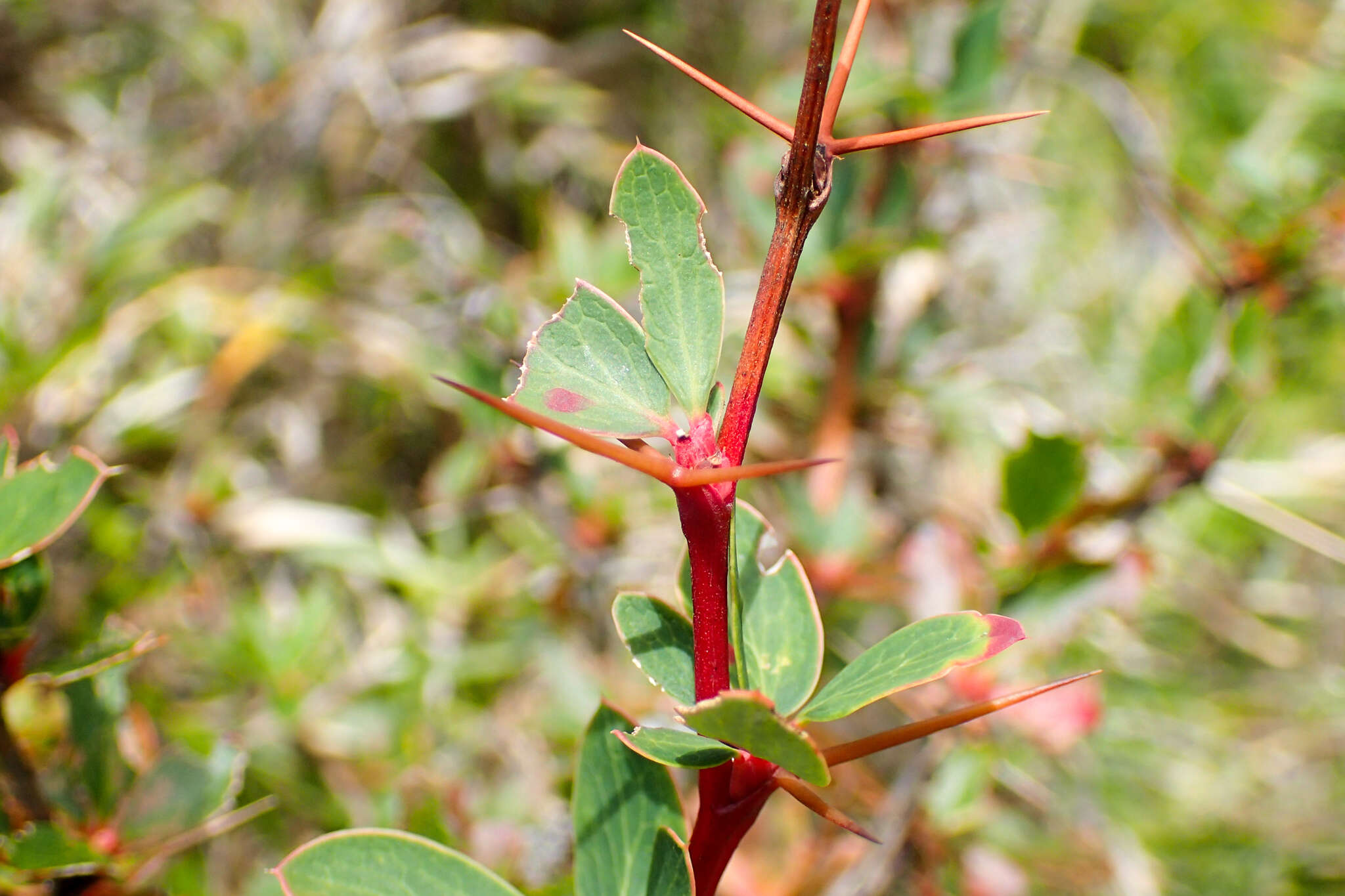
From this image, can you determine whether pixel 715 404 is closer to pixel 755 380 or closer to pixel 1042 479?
pixel 755 380

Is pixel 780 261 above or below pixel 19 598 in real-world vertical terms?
above

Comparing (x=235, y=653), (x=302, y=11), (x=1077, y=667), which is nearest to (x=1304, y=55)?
(x=1077, y=667)

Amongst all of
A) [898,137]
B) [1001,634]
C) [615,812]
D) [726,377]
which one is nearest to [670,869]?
[615,812]

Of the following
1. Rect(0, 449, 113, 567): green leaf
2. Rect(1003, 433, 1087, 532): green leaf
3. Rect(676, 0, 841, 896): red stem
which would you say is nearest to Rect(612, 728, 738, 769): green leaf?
Rect(676, 0, 841, 896): red stem

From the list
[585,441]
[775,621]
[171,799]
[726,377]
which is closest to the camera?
[585,441]

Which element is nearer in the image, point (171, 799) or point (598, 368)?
point (598, 368)

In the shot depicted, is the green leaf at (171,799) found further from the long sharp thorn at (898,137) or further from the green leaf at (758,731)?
the long sharp thorn at (898,137)

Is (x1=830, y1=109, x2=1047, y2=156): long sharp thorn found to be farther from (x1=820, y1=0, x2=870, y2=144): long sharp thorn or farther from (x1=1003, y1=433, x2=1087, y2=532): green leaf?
(x1=1003, y1=433, x2=1087, y2=532): green leaf
